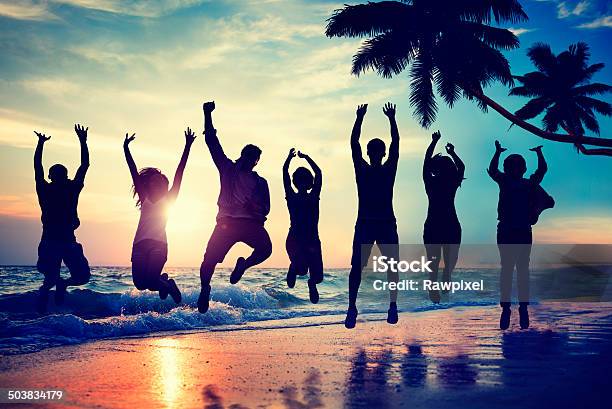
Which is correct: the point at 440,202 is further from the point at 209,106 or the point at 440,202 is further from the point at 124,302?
the point at 124,302

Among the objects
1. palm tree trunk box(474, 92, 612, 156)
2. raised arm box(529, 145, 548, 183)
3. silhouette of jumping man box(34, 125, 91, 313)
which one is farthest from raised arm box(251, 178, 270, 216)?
palm tree trunk box(474, 92, 612, 156)

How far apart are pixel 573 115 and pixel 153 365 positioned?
45727 millimetres

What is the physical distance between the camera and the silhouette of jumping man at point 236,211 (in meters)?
8.24

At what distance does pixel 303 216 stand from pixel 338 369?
2.51 metres

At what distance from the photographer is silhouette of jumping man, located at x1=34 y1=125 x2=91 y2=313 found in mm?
9000

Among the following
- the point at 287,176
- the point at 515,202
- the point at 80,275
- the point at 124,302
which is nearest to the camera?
the point at 287,176

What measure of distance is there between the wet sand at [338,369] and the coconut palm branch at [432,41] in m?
12.5

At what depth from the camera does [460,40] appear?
21969 mm

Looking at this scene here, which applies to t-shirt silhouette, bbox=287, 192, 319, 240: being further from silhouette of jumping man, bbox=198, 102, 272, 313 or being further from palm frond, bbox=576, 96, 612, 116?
palm frond, bbox=576, 96, 612, 116

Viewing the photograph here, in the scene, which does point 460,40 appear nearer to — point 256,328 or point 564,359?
point 256,328

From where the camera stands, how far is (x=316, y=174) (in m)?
9.02

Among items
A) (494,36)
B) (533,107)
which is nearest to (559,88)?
(533,107)

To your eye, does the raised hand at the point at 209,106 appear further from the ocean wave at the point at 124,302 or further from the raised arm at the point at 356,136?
the ocean wave at the point at 124,302

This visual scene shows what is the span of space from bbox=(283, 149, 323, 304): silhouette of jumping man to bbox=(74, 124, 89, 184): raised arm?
125 inches
